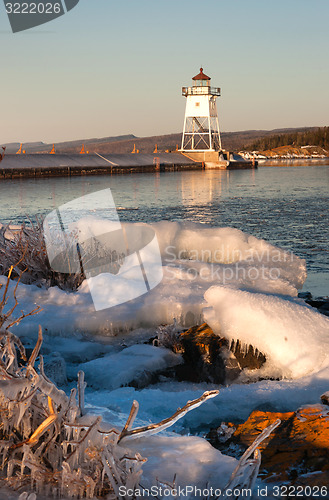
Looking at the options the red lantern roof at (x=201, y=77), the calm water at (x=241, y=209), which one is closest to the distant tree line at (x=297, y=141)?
the red lantern roof at (x=201, y=77)

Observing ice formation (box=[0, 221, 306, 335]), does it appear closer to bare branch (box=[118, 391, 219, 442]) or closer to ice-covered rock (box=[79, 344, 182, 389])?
ice-covered rock (box=[79, 344, 182, 389])

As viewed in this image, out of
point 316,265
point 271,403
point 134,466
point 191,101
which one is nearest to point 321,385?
point 271,403

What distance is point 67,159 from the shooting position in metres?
48.3

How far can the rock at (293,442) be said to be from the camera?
250 cm

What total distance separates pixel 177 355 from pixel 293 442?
224cm

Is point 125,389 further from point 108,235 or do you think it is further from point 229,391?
point 108,235

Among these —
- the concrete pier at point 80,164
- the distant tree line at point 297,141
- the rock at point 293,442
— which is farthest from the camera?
the distant tree line at point 297,141

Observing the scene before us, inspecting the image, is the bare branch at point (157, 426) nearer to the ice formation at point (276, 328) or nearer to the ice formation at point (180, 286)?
the ice formation at point (276, 328)

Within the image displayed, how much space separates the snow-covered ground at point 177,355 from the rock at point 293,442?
22 centimetres

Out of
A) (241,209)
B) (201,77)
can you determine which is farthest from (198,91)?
(241,209)

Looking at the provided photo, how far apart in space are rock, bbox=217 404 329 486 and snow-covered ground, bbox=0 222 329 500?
221mm

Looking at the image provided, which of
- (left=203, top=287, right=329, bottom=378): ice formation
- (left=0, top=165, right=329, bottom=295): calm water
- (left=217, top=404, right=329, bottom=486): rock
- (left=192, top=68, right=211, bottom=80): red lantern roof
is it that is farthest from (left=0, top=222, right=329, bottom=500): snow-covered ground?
(left=192, top=68, right=211, bottom=80): red lantern roof

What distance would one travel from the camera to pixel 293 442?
275 cm

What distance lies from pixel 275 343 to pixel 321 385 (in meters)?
0.70
